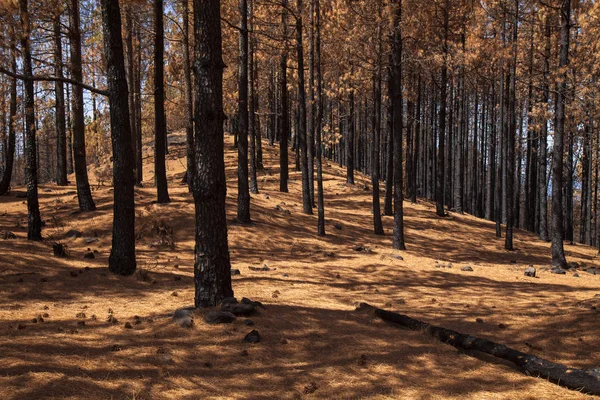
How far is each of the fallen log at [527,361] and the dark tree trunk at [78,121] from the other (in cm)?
1296

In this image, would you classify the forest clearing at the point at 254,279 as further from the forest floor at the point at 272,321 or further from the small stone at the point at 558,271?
the small stone at the point at 558,271

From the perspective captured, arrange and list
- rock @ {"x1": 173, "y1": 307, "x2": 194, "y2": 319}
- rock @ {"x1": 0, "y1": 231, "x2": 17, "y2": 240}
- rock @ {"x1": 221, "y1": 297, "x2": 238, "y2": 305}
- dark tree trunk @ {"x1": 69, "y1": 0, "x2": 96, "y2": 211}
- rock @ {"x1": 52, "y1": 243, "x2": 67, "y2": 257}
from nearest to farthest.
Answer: rock @ {"x1": 173, "y1": 307, "x2": 194, "y2": 319}
rock @ {"x1": 221, "y1": 297, "x2": 238, "y2": 305}
rock @ {"x1": 52, "y1": 243, "x2": 67, "y2": 257}
rock @ {"x1": 0, "y1": 231, "x2": 17, "y2": 240}
dark tree trunk @ {"x1": 69, "y1": 0, "x2": 96, "y2": 211}

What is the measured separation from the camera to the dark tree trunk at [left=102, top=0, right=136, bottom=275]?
892 cm

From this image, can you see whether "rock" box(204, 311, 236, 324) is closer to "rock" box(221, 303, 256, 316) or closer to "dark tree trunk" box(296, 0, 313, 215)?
"rock" box(221, 303, 256, 316)

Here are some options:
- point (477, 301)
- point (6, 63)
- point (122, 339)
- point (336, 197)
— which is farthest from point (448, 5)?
point (122, 339)

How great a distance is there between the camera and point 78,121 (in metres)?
15.4

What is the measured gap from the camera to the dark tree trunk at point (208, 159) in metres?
6.64

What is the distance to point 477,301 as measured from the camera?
953cm

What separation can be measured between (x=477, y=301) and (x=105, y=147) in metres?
25.3

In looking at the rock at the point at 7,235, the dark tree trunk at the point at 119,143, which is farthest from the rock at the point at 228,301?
the rock at the point at 7,235

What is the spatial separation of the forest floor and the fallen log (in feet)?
0.44

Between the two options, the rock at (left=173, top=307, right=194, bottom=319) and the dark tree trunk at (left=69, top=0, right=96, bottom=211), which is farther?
the dark tree trunk at (left=69, top=0, right=96, bottom=211)

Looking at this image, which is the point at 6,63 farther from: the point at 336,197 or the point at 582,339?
the point at 336,197

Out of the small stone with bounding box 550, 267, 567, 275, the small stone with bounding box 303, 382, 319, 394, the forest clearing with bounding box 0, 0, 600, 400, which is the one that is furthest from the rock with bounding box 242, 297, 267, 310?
the small stone with bounding box 550, 267, 567, 275
